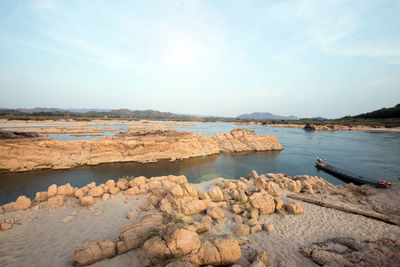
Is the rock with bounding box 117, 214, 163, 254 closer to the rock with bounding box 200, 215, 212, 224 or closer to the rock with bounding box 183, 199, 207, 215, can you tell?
the rock with bounding box 200, 215, 212, 224

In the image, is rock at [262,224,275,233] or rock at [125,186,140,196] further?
rock at [125,186,140,196]

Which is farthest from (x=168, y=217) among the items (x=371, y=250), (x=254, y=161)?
(x=254, y=161)

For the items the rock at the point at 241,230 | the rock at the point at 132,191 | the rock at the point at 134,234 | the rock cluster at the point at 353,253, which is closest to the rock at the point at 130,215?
the rock at the point at 134,234

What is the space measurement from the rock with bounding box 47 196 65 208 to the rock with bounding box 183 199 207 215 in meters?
6.76

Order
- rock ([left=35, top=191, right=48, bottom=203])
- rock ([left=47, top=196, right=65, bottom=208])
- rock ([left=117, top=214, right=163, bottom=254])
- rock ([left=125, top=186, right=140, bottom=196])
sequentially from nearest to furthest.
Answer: rock ([left=117, top=214, right=163, bottom=254])
rock ([left=47, top=196, right=65, bottom=208])
rock ([left=35, top=191, right=48, bottom=203])
rock ([left=125, top=186, right=140, bottom=196])

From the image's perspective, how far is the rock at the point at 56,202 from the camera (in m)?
8.90

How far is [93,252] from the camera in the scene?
5121 mm

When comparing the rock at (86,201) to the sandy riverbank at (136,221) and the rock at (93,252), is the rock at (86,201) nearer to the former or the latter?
the sandy riverbank at (136,221)

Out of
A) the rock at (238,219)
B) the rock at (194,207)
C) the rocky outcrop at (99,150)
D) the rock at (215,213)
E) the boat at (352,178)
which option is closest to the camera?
the rock at (238,219)

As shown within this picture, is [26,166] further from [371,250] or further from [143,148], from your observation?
[371,250]

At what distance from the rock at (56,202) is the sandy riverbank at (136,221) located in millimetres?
125

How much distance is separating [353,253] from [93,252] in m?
8.20

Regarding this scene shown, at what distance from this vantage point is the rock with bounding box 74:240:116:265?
4.98 m

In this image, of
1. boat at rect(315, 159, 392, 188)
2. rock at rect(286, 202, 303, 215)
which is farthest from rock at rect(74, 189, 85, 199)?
boat at rect(315, 159, 392, 188)
